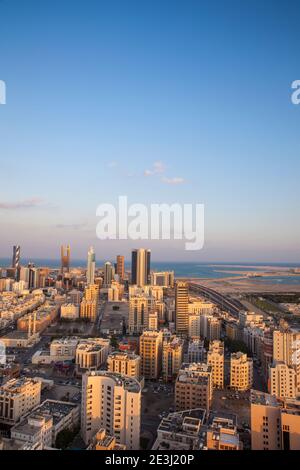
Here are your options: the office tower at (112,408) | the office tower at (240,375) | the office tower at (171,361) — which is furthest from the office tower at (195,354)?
the office tower at (112,408)

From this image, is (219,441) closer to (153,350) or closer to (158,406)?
(158,406)

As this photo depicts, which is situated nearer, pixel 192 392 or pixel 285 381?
pixel 192 392

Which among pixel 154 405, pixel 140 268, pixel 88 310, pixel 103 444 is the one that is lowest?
pixel 154 405

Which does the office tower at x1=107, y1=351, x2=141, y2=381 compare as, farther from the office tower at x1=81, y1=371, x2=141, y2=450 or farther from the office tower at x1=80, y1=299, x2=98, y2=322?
the office tower at x1=80, y1=299, x2=98, y2=322

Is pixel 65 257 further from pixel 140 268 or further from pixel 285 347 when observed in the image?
pixel 285 347

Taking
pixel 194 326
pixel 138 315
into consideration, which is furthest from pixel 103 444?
pixel 138 315

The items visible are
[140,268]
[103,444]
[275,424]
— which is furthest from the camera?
[140,268]
